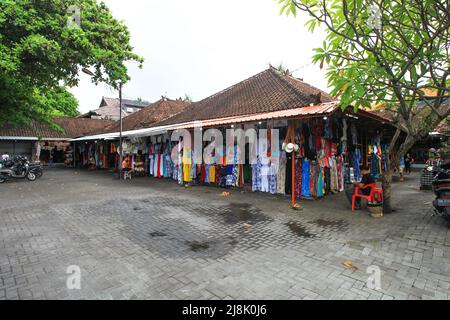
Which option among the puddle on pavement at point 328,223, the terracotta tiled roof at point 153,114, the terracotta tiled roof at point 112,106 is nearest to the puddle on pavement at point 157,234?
the puddle on pavement at point 328,223

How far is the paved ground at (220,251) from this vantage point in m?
2.91

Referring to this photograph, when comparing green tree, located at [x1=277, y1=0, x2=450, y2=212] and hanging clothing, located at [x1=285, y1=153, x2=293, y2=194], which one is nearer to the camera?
green tree, located at [x1=277, y1=0, x2=450, y2=212]

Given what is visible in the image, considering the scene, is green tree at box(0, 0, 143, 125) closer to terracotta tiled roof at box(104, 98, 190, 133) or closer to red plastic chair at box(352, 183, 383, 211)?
terracotta tiled roof at box(104, 98, 190, 133)

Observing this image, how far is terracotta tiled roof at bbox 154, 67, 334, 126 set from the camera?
9.55 metres

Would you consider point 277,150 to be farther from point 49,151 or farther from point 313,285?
point 49,151

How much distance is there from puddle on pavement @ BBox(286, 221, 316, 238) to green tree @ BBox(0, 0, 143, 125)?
8857 mm

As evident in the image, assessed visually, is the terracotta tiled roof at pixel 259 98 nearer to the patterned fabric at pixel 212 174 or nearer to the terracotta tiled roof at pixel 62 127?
the patterned fabric at pixel 212 174

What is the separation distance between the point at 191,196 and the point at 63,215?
384 cm

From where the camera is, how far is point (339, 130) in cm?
898

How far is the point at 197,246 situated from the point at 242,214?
2302 mm

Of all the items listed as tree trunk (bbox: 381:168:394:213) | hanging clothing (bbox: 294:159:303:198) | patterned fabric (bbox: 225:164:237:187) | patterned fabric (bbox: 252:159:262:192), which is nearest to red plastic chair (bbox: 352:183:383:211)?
tree trunk (bbox: 381:168:394:213)

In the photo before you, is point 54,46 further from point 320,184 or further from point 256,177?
point 320,184

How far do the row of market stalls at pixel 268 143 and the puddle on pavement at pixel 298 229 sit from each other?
1859 millimetres

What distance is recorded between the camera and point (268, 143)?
865cm
